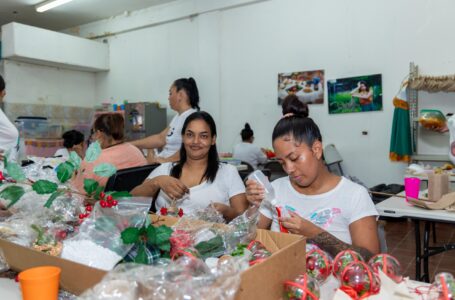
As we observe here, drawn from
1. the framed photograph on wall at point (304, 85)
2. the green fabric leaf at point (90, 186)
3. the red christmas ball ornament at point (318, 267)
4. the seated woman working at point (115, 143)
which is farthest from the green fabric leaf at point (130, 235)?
the framed photograph on wall at point (304, 85)

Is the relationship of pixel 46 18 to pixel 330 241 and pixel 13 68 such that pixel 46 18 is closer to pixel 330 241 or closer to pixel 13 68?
pixel 13 68

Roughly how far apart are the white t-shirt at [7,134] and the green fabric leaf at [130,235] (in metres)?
2.25

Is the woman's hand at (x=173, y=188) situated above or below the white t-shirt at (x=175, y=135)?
below

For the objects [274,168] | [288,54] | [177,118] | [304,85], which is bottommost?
[274,168]

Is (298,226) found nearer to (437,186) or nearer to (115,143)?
(437,186)

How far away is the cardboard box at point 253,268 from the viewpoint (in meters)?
0.83

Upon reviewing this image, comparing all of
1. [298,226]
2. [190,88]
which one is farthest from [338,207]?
[190,88]

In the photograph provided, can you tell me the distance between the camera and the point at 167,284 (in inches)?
29.6

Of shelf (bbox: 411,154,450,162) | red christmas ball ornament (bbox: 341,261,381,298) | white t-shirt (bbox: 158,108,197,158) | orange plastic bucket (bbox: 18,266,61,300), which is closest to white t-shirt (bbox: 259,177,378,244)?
red christmas ball ornament (bbox: 341,261,381,298)

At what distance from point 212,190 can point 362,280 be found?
1271 mm

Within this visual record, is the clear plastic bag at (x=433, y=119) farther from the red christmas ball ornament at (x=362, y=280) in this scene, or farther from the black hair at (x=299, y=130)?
the red christmas ball ornament at (x=362, y=280)

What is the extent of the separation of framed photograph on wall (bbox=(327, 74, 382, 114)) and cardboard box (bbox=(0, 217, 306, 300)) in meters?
4.56

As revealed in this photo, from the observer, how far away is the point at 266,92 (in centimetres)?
616

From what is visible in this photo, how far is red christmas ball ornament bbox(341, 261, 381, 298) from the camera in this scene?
93 cm
